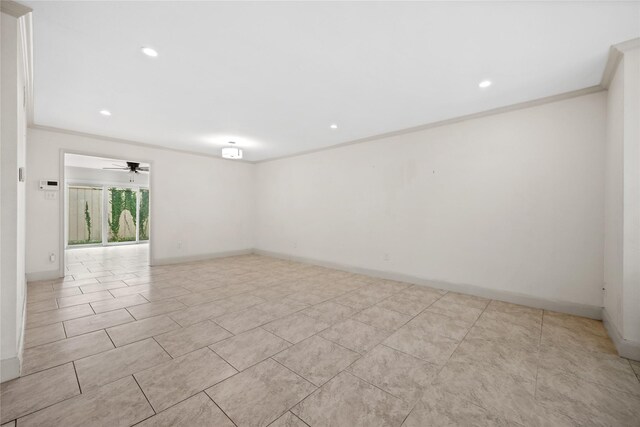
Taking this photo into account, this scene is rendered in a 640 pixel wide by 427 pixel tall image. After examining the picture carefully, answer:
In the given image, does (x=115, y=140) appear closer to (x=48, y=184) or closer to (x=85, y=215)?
(x=48, y=184)

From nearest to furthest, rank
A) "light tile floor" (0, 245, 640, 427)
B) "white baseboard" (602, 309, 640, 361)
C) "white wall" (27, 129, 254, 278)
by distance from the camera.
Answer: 1. "light tile floor" (0, 245, 640, 427)
2. "white baseboard" (602, 309, 640, 361)
3. "white wall" (27, 129, 254, 278)

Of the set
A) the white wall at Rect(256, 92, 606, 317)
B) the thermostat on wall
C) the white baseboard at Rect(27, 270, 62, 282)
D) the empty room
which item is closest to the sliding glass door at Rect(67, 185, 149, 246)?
the empty room

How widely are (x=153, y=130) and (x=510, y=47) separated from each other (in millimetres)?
5385

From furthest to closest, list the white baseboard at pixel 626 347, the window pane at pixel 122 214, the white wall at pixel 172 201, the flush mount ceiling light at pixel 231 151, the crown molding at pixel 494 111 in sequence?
the window pane at pixel 122 214 < the flush mount ceiling light at pixel 231 151 < the white wall at pixel 172 201 < the crown molding at pixel 494 111 < the white baseboard at pixel 626 347

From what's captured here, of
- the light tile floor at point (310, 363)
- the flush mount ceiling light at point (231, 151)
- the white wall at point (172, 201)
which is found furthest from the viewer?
the flush mount ceiling light at point (231, 151)

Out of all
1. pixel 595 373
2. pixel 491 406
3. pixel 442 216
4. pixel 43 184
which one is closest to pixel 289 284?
pixel 442 216

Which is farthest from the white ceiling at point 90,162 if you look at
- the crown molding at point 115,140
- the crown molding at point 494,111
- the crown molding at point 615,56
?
the crown molding at point 615,56

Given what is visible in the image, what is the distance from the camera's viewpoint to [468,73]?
2660 mm

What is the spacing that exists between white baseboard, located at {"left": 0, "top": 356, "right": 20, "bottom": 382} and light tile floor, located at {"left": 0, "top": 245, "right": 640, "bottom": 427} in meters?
0.05

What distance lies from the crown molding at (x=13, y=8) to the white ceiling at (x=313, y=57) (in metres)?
0.08

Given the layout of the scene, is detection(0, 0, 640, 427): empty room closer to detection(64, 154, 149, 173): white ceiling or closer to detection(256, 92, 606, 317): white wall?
detection(256, 92, 606, 317): white wall

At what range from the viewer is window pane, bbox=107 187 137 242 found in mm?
9188

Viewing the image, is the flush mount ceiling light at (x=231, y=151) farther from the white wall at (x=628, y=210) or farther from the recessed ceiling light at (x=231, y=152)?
the white wall at (x=628, y=210)

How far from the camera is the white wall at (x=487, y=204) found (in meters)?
3.04
